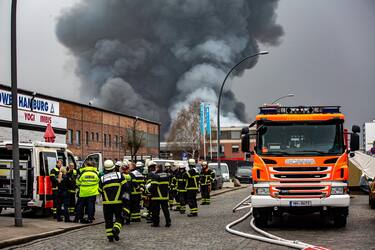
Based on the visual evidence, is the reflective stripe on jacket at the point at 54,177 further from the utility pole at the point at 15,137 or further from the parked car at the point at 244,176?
the parked car at the point at 244,176

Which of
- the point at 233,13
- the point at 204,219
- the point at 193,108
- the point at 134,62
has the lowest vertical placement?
the point at 204,219

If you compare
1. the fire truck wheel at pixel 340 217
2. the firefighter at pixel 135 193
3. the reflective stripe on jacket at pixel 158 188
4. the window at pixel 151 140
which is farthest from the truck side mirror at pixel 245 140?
the window at pixel 151 140

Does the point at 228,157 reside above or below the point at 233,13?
below

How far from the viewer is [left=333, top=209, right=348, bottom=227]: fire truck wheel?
15.2 metres

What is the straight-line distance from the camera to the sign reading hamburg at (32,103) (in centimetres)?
3974

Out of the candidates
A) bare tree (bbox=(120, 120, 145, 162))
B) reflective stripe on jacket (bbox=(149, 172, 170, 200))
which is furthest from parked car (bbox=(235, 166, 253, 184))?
reflective stripe on jacket (bbox=(149, 172, 170, 200))

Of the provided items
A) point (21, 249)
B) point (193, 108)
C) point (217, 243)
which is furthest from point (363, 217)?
point (193, 108)

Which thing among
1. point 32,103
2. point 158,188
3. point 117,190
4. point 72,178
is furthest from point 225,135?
point 117,190

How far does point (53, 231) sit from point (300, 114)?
264 inches

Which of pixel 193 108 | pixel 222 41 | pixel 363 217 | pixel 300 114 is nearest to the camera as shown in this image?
pixel 300 114

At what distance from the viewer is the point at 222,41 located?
391 ft

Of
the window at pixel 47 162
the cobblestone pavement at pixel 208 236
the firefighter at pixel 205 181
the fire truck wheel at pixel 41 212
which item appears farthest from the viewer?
the firefighter at pixel 205 181

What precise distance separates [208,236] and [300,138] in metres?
3.41

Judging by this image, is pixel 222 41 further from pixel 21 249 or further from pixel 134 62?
pixel 21 249
